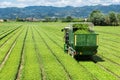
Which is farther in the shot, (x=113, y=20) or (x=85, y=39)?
(x=113, y=20)

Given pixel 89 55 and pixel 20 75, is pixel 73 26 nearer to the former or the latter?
pixel 89 55

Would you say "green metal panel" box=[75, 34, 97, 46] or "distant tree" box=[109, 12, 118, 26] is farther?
"distant tree" box=[109, 12, 118, 26]

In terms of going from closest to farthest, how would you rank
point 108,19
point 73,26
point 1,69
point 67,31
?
point 1,69 → point 73,26 → point 67,31 → point 108,19

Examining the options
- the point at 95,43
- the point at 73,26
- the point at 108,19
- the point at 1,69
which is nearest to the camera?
the point at 1,69

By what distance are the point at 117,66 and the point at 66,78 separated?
563 centimetres

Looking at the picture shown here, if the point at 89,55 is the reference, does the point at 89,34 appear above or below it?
above

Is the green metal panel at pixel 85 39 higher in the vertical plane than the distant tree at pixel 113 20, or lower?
higher

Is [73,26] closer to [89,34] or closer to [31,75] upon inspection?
[89,34]

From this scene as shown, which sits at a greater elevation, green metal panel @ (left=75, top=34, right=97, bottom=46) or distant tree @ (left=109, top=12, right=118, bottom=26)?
green metal panel @ (left=75, top=34, right=97, bottom=46)

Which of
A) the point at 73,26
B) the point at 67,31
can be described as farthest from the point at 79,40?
the point at 67,31

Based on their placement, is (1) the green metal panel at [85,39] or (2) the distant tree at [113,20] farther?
(2) the distant tree at [113,20]

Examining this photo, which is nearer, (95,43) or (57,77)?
(57,77)

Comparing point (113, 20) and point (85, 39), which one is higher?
point (85, 39)

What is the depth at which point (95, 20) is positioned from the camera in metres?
148
